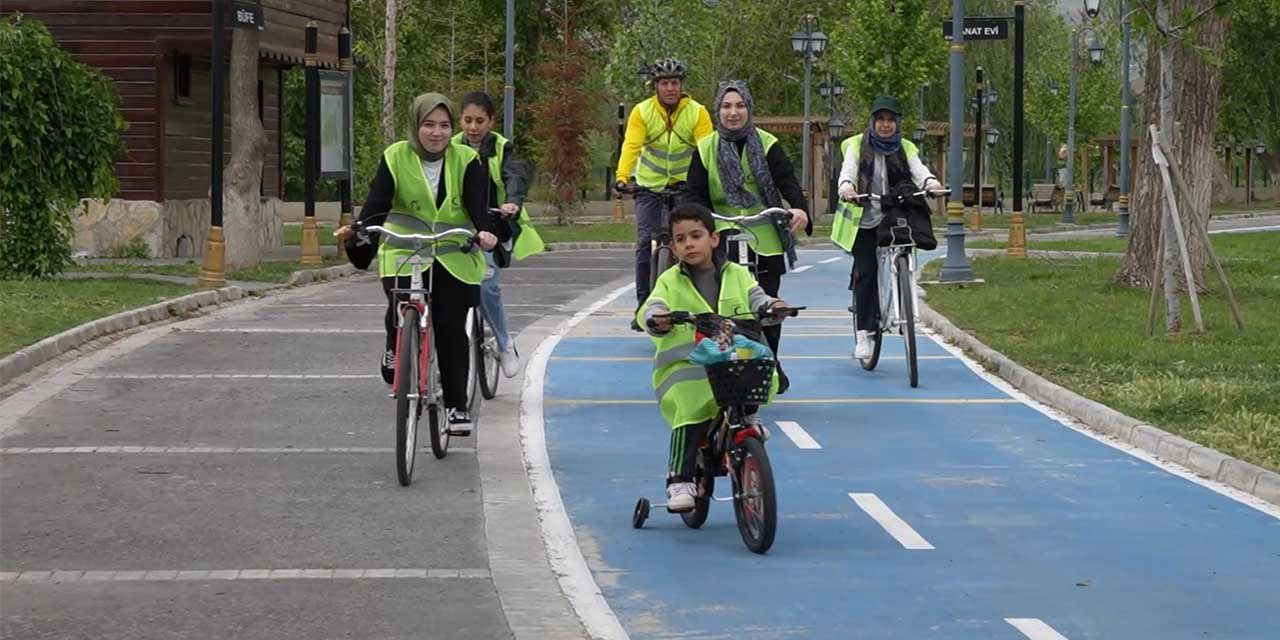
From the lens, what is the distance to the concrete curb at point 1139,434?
10.2m

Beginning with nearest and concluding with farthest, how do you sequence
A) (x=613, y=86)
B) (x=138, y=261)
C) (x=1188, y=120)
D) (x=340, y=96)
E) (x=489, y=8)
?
(x=1188, y=120) < (x=138, y=261) < (x=340, y=96) < (x=613, y=86) < (x=489, y=8)

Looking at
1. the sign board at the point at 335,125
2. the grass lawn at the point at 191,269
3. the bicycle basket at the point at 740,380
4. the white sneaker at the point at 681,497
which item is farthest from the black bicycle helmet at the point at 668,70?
the sign board at the point at 335,125

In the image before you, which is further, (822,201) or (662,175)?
(822,201)

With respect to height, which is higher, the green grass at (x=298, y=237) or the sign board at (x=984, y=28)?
the sign board at (x=984, y=28)

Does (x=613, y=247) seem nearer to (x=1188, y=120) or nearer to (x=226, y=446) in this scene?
(x=1188, y=120)

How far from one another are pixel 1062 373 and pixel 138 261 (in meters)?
17.3

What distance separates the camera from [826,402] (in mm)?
13594

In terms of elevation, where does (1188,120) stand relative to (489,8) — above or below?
below

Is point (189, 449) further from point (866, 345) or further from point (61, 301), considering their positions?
point (61, 301)

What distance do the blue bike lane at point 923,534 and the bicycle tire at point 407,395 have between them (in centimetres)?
76

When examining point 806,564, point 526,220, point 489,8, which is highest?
point 489,8

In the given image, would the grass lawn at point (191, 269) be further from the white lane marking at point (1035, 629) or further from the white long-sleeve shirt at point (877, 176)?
the white lane marking at point (1035, 629)

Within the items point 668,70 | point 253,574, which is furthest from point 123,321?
point 253,574

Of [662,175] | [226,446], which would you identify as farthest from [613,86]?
[226,446]
